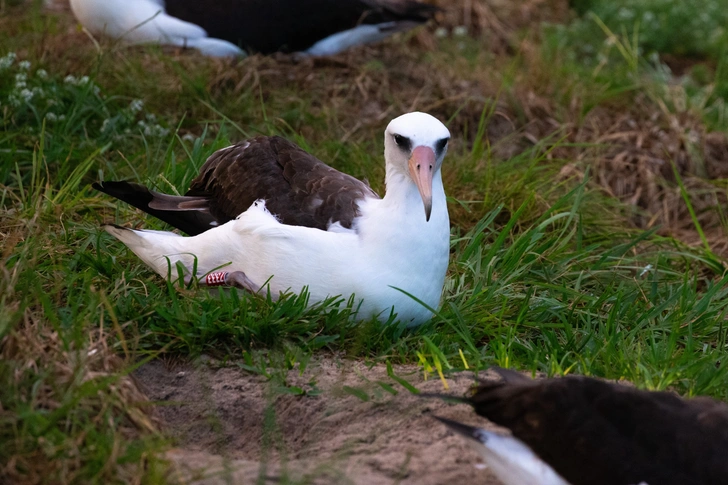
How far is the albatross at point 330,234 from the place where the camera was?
12.8 feet

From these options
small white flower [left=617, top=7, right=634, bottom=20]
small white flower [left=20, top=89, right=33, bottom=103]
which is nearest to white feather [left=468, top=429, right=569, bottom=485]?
small white flower [left=20, top=89, right=33, bottom=103]

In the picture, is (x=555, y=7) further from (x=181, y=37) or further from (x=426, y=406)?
(x=426, y=406)

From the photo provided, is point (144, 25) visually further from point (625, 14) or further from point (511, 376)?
point (511, 376)

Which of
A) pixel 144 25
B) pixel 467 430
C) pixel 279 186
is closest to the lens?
pixel 467 430

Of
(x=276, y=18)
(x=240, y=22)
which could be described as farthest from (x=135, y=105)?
(x=276, y=18)

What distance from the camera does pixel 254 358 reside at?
386 centimetres

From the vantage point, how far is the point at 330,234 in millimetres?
3961

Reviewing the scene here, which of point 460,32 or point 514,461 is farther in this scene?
point 460,32

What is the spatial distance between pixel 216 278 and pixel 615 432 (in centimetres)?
187

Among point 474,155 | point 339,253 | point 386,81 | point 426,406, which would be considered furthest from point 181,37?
point 426,406

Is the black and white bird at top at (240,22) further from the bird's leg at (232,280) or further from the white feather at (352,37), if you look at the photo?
the bird's leg at (232,280)

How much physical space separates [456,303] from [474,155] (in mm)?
1624

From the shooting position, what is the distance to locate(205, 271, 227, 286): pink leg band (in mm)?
4125

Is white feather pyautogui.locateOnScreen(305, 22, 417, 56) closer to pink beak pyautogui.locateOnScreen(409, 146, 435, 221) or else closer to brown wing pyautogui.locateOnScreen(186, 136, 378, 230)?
brown wing pyautogui.locateOnScreen(186, 136, 378, 230)
